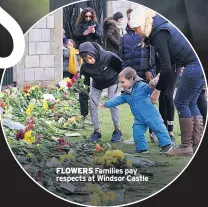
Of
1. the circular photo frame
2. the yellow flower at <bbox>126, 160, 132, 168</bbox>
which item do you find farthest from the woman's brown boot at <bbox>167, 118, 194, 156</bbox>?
the yellow flower at <bbox>126, 160, 132, 168</bbox>

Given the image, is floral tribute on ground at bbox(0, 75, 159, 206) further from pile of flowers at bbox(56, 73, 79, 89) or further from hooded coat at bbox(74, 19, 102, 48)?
hooded coat at bbox(74, 19, 102, 48)

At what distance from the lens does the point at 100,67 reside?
5348mm

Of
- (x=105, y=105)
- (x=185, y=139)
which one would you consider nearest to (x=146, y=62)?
(x=105, y=105)

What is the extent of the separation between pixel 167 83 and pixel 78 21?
0.88 metres

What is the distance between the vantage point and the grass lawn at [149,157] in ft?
17.6

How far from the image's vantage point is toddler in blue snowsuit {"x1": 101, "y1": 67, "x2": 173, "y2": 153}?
17.5 feet

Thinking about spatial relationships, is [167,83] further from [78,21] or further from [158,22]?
[78,21]

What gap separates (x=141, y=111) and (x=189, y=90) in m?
0.43

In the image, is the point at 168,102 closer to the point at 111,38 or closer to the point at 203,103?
the point at 203,103

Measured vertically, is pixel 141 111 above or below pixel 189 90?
below

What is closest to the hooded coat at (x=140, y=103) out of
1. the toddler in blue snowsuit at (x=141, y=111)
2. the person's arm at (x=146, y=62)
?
the toddler in blue snowsuit at (x=141, y=111)

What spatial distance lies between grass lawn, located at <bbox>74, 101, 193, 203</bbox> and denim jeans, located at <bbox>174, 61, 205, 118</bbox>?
0.10 m
